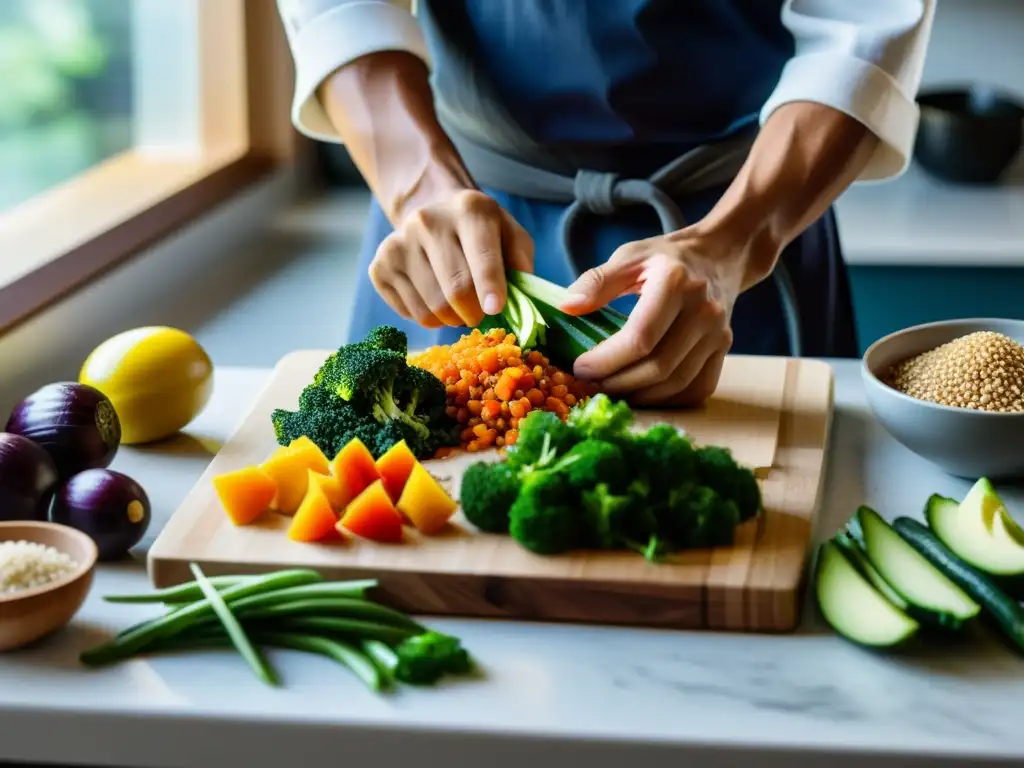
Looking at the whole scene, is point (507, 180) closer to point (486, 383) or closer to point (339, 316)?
point (486, 383)

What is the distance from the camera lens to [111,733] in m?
0.96

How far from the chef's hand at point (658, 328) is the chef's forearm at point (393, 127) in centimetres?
31

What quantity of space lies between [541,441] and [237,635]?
32 cm

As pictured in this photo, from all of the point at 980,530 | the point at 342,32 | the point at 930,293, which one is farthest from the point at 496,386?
the point at 930,293

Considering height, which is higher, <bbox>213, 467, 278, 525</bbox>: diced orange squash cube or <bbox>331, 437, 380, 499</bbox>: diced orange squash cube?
<bbox>331, 437, 380, 499</bbox>: diced orange squash cube

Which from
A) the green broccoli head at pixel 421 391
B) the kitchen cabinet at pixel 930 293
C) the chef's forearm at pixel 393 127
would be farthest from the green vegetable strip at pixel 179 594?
the kitchen cabinet at pixel 930 293

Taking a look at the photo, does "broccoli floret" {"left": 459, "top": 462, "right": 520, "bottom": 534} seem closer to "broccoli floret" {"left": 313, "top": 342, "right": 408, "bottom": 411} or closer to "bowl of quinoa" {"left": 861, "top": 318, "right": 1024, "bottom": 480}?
"broccoli floret" {"left": 313, "top": 342, "right": 408, "bottom": 411}

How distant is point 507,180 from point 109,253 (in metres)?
0.77

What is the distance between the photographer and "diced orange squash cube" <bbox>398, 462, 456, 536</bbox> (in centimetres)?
116

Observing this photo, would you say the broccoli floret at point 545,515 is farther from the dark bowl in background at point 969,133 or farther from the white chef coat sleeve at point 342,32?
the dark bowl in background at point 969,133

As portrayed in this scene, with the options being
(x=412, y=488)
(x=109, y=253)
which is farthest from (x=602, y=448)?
(x=109, y=253)

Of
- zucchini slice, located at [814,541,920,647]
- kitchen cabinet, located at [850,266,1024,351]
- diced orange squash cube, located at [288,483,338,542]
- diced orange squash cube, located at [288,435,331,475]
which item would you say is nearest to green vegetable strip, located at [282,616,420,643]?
diced orange squash cube, located at [288,483,338,542]

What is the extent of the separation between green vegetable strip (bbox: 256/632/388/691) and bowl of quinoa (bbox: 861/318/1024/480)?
2.14 feet

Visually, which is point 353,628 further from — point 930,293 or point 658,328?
point 930,293
